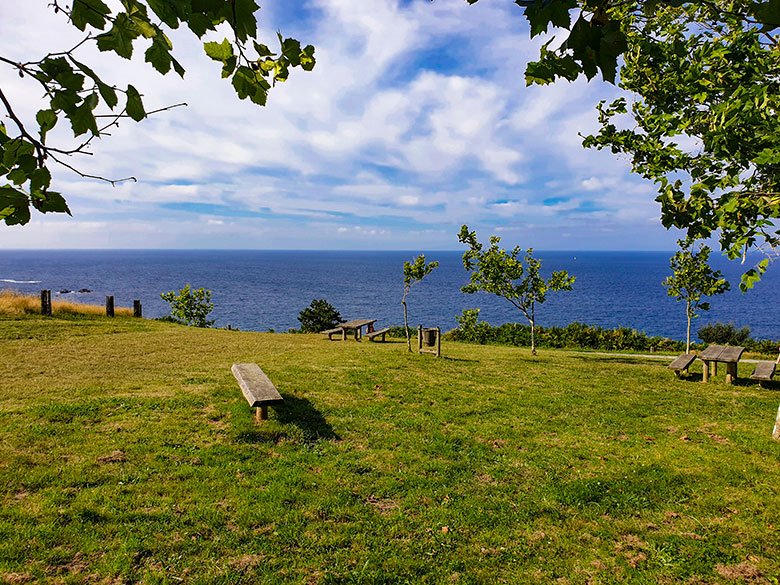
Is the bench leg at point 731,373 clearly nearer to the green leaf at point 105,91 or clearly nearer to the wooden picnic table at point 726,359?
the wooden picnic table at point 726,359

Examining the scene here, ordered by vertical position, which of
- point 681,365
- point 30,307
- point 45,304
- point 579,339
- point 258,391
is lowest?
point 579,339

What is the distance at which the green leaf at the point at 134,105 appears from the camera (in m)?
1.97

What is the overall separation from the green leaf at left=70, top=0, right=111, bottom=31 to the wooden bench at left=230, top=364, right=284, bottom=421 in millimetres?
7065

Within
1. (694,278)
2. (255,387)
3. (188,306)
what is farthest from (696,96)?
(188,306)

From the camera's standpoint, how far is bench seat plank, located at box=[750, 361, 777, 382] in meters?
12.9

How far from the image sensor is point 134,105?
1.99 metres

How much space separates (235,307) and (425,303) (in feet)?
129

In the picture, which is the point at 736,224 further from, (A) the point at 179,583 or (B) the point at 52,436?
(B) the point at 52,436

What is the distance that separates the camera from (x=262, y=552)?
500cm

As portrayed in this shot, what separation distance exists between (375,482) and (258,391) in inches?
123

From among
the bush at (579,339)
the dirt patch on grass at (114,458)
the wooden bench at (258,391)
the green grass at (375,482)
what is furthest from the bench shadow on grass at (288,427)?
the bush at (579,339)

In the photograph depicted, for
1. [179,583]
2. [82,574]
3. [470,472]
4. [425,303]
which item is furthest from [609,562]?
[425,303]

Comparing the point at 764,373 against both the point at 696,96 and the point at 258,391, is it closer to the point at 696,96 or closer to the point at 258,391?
the point at 696,96

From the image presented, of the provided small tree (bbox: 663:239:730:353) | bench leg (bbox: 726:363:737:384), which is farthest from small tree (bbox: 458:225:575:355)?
bench leg (bbox: 726:363:737:384)
